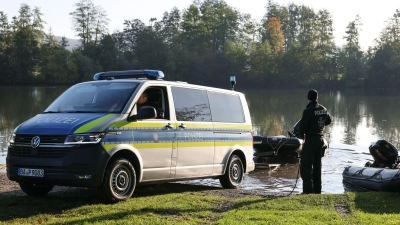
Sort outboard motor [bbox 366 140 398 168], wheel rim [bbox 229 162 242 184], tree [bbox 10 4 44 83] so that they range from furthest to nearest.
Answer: tree [bbox 10 4 44 83]
outboard motor [bbox 366 140 398 168]
wheel rim [bbox 229 162 242 184]

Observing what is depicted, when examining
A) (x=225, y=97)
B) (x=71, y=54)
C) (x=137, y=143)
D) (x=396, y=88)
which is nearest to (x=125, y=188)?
(x=137, y=143)

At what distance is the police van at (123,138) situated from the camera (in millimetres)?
8625

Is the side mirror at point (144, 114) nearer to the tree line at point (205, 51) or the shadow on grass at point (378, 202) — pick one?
the shadow on grass at point (378, 202)

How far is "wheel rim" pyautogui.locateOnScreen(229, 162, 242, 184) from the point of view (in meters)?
12.5

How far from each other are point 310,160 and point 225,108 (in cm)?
226

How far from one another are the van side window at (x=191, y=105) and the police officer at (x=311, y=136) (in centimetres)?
207

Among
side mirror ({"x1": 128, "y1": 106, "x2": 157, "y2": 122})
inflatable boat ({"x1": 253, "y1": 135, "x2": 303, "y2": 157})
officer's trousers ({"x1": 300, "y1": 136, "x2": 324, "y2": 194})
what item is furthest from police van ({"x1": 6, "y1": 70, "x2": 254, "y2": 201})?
inflatable boat ({"x1": 253, "y1": 135, "x2": 303, "y2": 157})

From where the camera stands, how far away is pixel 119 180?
9.18m

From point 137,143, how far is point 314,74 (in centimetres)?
10507

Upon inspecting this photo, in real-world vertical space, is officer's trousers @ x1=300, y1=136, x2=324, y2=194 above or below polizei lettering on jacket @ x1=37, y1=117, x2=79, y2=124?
below

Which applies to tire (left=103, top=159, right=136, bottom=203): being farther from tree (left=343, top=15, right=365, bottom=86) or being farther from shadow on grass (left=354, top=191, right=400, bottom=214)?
tree (left=343, top=15, right=365, bottom=86)

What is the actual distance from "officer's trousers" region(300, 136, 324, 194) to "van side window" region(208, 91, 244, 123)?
1894 mm

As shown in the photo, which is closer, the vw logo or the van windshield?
the vw logo

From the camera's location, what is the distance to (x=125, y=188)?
9305 millimetres
